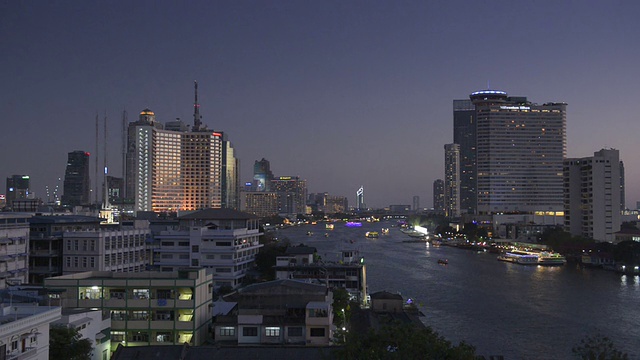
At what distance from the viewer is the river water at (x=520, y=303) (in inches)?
435

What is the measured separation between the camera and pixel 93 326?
23.0 ft

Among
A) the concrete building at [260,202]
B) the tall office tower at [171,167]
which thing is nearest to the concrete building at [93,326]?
the tall office tower at [171,167]

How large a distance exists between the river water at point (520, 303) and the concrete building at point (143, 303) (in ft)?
16.5

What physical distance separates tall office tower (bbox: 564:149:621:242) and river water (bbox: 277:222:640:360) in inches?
243

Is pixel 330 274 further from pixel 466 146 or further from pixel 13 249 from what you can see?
pixel 466 146

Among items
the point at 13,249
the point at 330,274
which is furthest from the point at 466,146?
the point at 13,249

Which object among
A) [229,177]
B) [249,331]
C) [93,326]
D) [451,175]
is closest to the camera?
[93,326]

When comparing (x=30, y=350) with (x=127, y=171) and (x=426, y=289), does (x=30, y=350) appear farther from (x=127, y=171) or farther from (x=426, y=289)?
(x=127, y=171)

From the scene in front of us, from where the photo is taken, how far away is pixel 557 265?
2544cm

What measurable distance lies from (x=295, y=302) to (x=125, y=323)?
2345 mm

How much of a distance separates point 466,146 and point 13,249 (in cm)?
7330

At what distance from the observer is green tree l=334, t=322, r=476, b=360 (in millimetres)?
4641

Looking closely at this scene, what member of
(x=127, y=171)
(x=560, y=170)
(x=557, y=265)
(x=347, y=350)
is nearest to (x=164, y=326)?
(x=347, y=350)

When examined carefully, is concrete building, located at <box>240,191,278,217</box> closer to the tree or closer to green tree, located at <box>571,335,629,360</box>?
the tree
